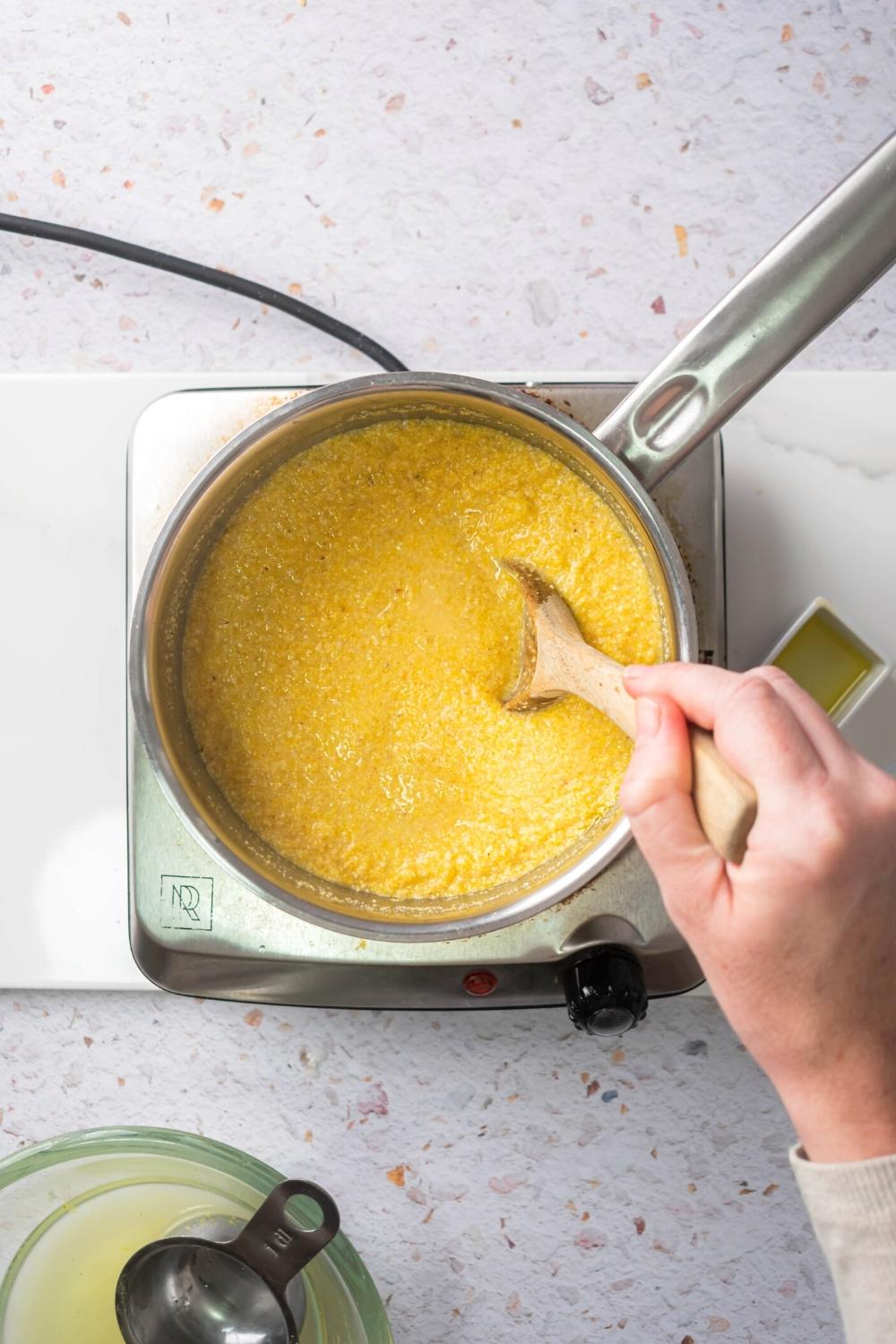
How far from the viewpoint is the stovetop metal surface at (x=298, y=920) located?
0.73 metres

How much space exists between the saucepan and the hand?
0.13m

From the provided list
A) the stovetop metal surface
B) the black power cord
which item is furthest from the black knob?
the black power cord

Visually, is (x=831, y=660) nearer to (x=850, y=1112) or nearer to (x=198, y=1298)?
(x=850, y=1112)

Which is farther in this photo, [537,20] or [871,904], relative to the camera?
[537,20]

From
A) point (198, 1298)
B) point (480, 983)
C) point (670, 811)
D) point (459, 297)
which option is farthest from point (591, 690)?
point (198, 1298)

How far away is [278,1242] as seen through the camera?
0.75 metres

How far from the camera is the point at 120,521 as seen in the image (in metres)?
0.87

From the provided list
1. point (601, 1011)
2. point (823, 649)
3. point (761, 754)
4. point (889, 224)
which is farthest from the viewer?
point (823, 649)

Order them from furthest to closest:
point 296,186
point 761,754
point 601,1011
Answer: point 296,186, point 601,1011, point 761,754

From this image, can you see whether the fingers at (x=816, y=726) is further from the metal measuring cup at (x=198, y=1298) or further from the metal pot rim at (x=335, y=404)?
the metal measuring cup at (x=198, y=1298)

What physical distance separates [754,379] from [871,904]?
299 millimetres

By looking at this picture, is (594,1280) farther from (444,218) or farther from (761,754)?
(444,218)

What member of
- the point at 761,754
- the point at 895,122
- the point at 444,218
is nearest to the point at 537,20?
the point at 444,218

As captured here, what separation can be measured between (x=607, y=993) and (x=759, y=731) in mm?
280
